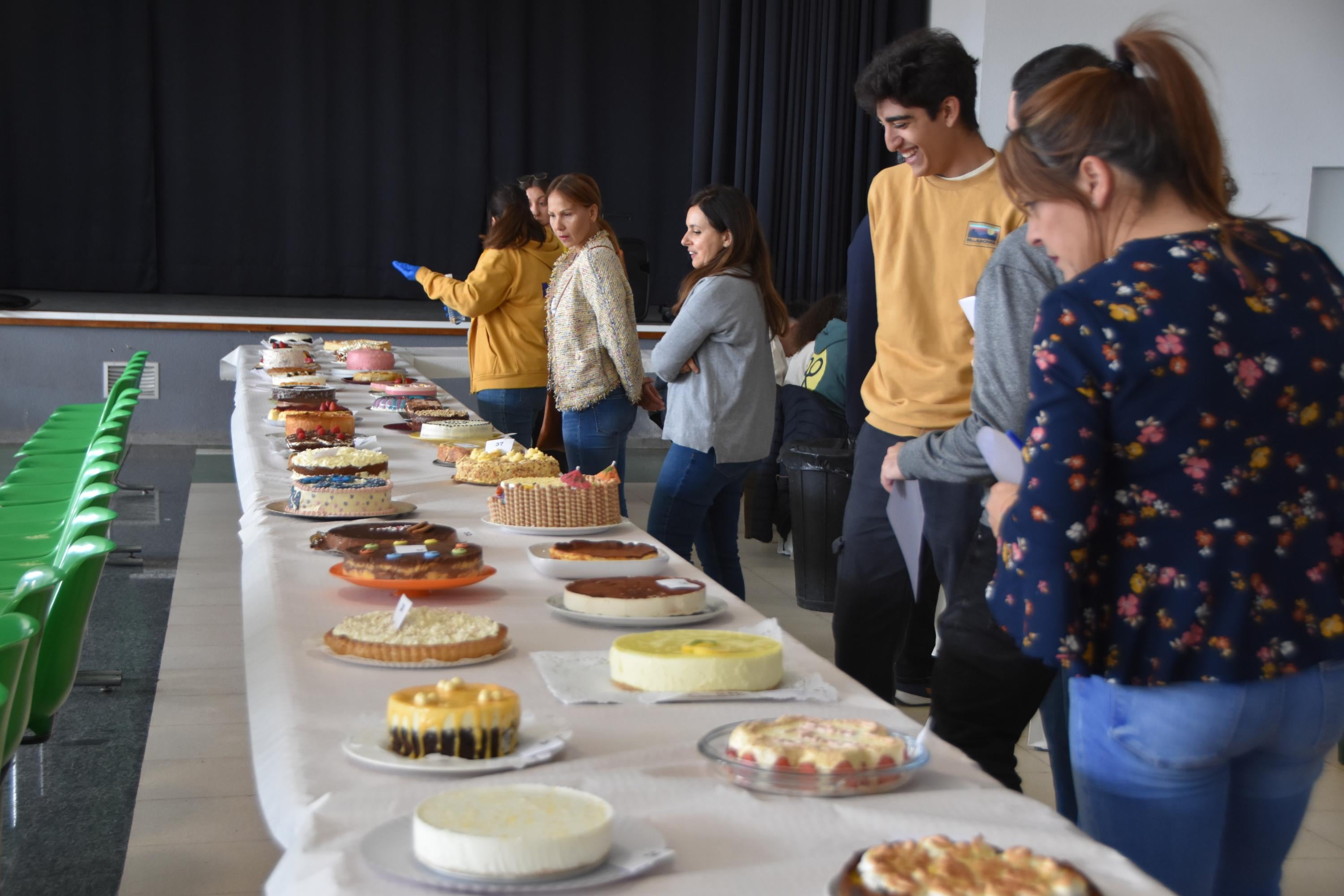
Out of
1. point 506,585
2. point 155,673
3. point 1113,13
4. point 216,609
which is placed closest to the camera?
point 506,585

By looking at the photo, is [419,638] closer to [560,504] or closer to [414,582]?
[414,582]

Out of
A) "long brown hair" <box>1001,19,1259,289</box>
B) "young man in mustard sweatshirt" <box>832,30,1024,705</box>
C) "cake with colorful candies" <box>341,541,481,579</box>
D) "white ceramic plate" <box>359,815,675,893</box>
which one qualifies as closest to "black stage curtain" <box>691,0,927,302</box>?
"young man in mustard sweatshirt" <box>832,30,1024,705</box>

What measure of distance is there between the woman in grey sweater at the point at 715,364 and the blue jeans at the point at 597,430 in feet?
0.99

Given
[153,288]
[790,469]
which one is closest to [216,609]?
[790,469]

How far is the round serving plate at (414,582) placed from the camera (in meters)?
1.56

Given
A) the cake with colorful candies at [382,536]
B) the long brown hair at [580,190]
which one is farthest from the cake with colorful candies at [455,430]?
the cake with colorful candies at [382,536]

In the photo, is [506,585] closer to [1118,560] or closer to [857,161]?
[1118,560]

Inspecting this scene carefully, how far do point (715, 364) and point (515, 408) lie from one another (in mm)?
1113

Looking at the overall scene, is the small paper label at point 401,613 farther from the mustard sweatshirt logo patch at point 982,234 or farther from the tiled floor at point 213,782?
the mustard sweatshirt logo patch at point 982,234

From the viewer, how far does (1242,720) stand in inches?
42.9

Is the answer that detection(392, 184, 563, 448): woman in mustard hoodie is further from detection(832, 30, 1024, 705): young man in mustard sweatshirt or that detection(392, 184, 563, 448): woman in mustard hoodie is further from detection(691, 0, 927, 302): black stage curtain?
detection(691, 0, 927, 302): black stage curtain

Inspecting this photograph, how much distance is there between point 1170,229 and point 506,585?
941mm

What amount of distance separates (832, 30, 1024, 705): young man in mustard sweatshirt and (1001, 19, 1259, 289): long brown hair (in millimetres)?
820

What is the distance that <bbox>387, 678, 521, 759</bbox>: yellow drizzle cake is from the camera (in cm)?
102
